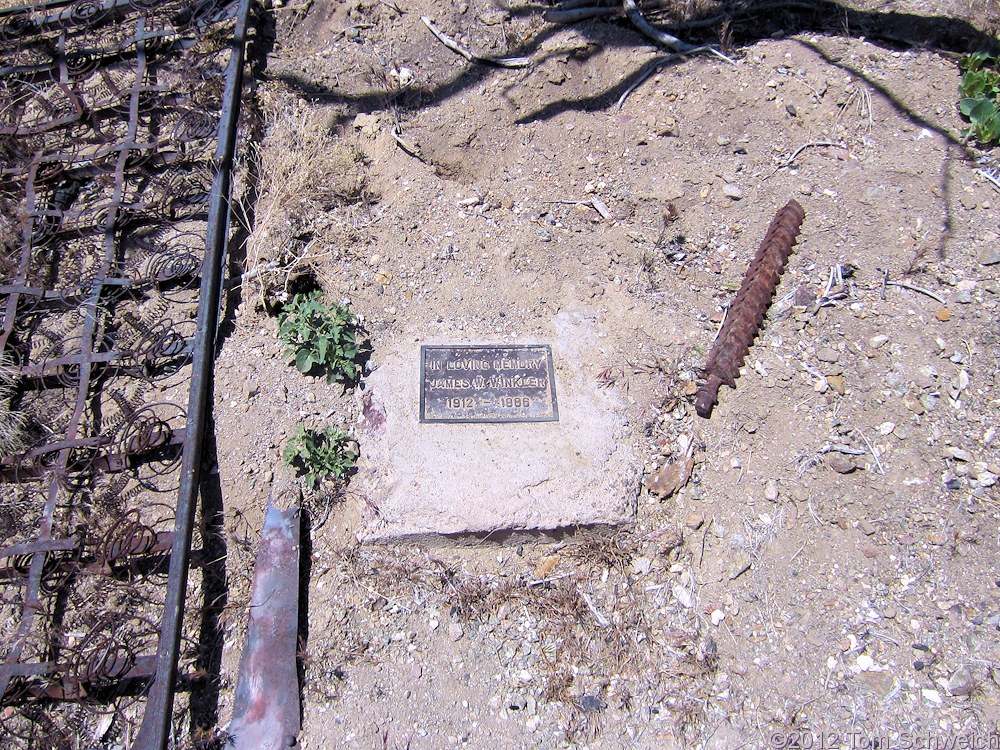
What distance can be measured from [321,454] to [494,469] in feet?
2.84

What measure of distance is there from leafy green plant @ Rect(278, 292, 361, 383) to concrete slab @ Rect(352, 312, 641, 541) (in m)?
0.21

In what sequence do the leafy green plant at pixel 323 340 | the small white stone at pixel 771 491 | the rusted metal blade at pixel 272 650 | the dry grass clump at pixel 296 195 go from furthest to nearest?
1. the dry grass clump at pixel 296 195
2. the leafy green plant at pixel 323 340
3. the small white stone at pixel 771 491
4. the rusted metal blade at pixel 272 650

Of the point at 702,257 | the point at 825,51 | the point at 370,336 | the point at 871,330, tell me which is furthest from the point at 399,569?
the point at 825,51

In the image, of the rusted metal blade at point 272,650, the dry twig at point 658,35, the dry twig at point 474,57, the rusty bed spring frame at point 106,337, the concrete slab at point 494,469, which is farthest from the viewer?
the dry twig at point 474,57

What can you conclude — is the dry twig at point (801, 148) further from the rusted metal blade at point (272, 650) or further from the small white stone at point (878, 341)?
the rusted metal blade at point (272, 650)

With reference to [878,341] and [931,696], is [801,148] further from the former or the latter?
[931,696]

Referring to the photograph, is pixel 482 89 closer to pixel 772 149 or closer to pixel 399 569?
pixel 772 149

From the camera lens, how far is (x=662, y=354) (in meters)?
3.83

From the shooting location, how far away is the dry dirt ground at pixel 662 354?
10.0 ft

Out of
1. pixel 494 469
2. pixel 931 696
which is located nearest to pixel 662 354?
pixel 494 469

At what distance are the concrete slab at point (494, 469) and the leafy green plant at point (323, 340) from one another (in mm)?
211

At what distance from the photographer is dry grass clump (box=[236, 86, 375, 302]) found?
4.16m

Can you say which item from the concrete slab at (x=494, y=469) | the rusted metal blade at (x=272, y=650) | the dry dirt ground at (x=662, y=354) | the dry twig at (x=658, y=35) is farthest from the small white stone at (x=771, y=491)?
the dry twig at (x=658, y=35)

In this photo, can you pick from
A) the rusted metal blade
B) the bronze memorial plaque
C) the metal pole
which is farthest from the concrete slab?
the metal pole
